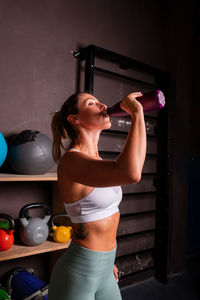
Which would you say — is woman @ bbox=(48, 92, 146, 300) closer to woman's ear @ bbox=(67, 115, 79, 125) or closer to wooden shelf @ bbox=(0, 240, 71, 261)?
woman's ear @ bbox=(67, 115, 79, 125)

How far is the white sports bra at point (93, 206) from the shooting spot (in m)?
1.01

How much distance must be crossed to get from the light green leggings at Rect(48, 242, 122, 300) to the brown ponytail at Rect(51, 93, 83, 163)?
44 centimetres

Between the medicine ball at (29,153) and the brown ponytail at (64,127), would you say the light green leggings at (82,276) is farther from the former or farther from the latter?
the medicine ball at (29,153)

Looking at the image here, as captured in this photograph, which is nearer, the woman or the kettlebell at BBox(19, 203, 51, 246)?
the woman

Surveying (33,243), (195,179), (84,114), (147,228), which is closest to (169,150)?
(195,179)

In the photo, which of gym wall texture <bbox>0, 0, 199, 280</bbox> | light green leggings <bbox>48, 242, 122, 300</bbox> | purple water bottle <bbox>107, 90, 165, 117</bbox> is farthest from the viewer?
gym wall texture <bbox>0, 0, 199, 280</bbox>

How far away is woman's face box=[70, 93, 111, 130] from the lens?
107cm

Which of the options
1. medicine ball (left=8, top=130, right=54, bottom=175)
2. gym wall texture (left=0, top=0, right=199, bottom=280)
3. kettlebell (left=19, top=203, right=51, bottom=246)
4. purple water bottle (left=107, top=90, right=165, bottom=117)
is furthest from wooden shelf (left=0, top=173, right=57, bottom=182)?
purple water bottle (left=107, top=90, right=165, bottom=117)

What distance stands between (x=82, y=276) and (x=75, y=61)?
6.17 ft

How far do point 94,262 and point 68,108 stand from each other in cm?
66

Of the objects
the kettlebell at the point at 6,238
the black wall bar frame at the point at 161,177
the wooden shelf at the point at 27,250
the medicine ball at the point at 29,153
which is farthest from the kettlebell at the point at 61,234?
the black wall bar frame at the point at 161,177

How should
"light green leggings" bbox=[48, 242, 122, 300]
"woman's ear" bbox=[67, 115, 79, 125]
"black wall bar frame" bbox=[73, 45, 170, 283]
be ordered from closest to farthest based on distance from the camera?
1. "light green leggings" bbox=[48, 242, 122, 300]
2. "woman's ear" bbox=[67, 115, 79, 125]
3. "black wall bar frame" bbox=[73, 45, 170, 283]

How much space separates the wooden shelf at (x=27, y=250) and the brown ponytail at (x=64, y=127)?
785 mm

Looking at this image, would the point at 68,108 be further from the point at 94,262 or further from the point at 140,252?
the point at 140,252
